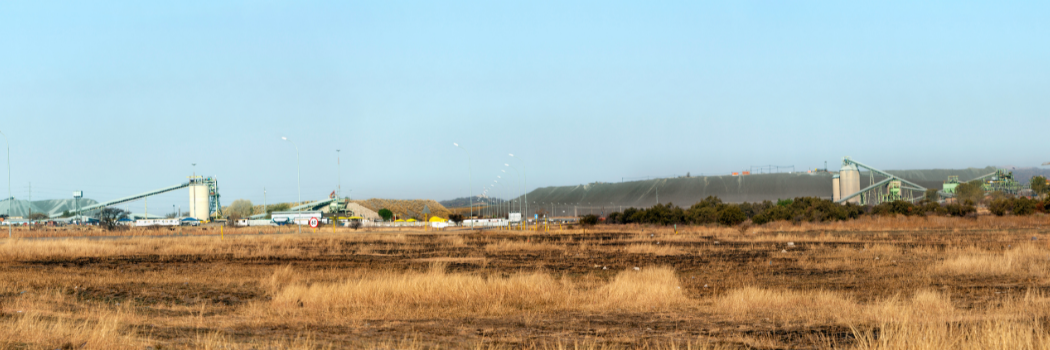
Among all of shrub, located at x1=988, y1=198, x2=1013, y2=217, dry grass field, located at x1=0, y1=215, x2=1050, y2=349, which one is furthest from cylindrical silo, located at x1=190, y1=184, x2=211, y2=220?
shrub, located at x1=988, y1=198, x2=1013, y2=217

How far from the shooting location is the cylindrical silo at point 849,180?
495 feet

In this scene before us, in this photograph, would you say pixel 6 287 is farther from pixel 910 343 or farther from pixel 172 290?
pixel 910 343

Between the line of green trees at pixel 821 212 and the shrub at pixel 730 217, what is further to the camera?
the line of green trees at pixel 821 212

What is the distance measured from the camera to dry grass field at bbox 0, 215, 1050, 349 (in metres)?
10.7

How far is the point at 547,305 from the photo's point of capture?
15648 mm

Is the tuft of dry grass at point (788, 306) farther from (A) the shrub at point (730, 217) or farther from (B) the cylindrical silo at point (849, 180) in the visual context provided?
(B) the cylindrical silo at point (849, 180)

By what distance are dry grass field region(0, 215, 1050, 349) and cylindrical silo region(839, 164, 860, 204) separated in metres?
131

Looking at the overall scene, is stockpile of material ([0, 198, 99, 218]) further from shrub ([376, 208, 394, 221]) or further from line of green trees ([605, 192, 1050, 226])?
line of green trees ([605, 192, 1050, 226])

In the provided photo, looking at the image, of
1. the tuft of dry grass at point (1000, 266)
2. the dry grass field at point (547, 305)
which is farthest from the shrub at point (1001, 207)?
the tuft of dry grass at point (1000, 266)

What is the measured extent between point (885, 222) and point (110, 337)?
66.6 metres

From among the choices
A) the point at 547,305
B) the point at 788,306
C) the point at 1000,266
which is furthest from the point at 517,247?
the point at 788,306

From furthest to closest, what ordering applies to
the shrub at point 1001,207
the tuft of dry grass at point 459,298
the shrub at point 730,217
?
the shrub at point 1001,207, the shrub at point 730,217, the tuft of dry grass at point 459,298

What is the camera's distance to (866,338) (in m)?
10.8

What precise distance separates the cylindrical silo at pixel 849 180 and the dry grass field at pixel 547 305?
130509 millimetres
